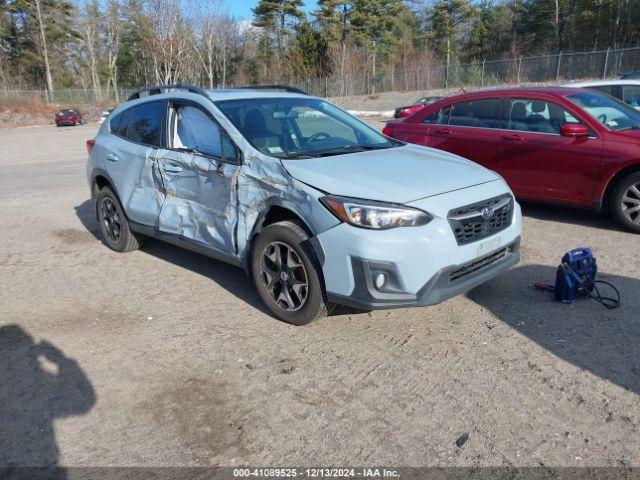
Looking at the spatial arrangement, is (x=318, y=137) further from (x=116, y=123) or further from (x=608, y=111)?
(x=608, y=111)

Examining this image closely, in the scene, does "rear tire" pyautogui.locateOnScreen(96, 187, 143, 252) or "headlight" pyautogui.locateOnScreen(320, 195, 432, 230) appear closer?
"headlight" pyautogui.locateOnScreen(320, 195, 432, 230)

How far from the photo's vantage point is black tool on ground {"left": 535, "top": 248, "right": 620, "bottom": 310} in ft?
14.4

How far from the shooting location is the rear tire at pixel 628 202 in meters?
6.09

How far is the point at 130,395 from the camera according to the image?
3436mm

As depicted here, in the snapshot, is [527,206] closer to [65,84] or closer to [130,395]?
[130,395]

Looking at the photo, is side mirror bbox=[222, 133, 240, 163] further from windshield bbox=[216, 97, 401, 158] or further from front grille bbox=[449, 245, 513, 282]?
front grille bbox=[449, 245, 513, 282]

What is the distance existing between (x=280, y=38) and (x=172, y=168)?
222ft

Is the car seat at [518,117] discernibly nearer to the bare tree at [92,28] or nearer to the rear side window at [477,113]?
the rear side window at [477,113]

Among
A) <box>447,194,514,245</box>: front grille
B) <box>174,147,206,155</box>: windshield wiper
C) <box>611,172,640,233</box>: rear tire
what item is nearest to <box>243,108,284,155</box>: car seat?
<box>174,147,206,155</box>: windshield wiper

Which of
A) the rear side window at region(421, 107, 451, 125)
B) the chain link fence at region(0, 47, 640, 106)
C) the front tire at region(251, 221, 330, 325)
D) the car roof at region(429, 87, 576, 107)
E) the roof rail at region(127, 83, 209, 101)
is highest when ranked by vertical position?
the chain link fence at region(0, 47, 640, 106)

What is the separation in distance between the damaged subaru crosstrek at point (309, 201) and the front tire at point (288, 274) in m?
0.01

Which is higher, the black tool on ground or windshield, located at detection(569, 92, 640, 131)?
windshield, located at detection(569, 92, 640, 131)

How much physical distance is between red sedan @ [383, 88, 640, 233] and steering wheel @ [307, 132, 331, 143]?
3034mm

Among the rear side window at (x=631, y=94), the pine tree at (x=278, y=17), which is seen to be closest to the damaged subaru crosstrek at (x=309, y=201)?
the rear side window at (x=631, y=94)
